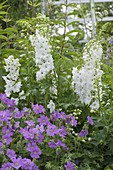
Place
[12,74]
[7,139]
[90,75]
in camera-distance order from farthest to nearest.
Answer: [12,74] < [90,75] < [7,139]

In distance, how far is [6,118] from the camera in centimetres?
252

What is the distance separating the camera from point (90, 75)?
2799 mm

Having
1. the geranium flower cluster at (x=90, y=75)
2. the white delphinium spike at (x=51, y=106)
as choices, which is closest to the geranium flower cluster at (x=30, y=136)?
the white delphinium spike at (x=51, y=106)

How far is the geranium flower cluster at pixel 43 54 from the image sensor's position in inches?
109

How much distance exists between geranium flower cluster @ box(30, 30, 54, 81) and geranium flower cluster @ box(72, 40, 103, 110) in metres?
0.17

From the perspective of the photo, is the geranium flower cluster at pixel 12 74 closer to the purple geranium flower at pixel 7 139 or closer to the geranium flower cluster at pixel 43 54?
the geranium flower cluster at pixel 43 54

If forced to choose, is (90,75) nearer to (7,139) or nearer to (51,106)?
(51,106)

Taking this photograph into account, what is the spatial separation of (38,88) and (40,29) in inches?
17.8

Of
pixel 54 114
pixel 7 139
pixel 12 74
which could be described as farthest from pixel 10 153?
pixel 12 74

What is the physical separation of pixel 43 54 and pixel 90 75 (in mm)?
321

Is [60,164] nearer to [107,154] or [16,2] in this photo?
[107,154]

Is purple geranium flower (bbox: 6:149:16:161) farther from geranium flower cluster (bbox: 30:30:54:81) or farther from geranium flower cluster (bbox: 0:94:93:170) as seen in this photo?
geranium flower cluster (bbox: 30:30:54:81)

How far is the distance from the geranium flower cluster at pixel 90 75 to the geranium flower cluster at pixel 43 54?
0.56ft

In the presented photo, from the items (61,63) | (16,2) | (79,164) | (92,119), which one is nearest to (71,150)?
(79,164)
